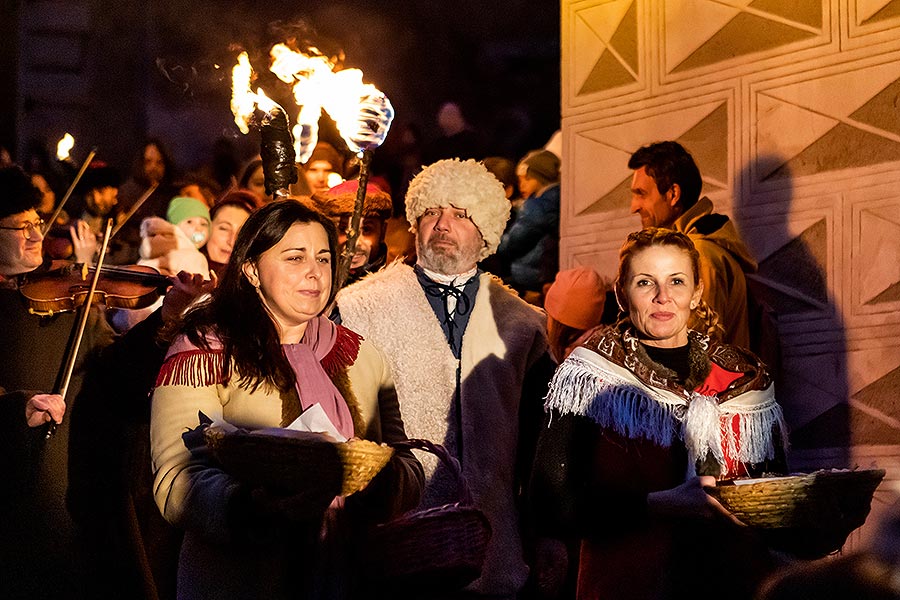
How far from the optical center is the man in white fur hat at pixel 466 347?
18.3 feet

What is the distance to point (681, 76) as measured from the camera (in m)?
8.19

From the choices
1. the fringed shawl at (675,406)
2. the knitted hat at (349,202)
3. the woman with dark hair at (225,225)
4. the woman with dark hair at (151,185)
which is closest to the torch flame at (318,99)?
the knitted hat at (349,202)

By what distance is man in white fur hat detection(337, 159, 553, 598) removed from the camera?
18.3 feet

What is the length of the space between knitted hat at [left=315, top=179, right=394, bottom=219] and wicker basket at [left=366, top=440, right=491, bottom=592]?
297 cm

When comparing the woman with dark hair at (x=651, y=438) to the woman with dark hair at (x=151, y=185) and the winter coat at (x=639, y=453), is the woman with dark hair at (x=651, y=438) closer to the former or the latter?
the winter coat at (x=639, y=453)

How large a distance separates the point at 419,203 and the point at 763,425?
6.87ft

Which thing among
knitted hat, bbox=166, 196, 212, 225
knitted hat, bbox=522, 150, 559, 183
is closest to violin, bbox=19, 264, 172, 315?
knitted hat, bbox=166, 196, 212, 225

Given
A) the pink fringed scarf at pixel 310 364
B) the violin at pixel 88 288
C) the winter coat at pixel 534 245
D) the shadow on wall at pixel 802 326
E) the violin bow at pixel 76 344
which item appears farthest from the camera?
the winter coat at pixel 534 245

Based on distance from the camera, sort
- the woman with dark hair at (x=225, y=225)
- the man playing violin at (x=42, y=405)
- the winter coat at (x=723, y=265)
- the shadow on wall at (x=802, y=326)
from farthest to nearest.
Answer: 1. the woman with dark hair at (x=225, y=225)
2. the shadow on wall at (x=802, y=326)
3. the winter coat at (x=723, y=265)
4. the man playing violin at (x=42, y=405)

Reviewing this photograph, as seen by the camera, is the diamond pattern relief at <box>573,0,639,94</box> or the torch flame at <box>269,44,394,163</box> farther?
the diamond pattern relief at <box>573,0,639,94</box>

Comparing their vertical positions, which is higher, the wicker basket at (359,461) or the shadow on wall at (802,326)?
the shadow on wall at (802,326)

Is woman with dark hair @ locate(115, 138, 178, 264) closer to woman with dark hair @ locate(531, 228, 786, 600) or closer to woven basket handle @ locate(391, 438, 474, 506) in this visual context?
woman with dark hair @ locate(531, 228, 786, 600)

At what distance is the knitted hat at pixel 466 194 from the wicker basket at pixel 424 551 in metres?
2.20

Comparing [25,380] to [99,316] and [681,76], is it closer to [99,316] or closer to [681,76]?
[99,316]
